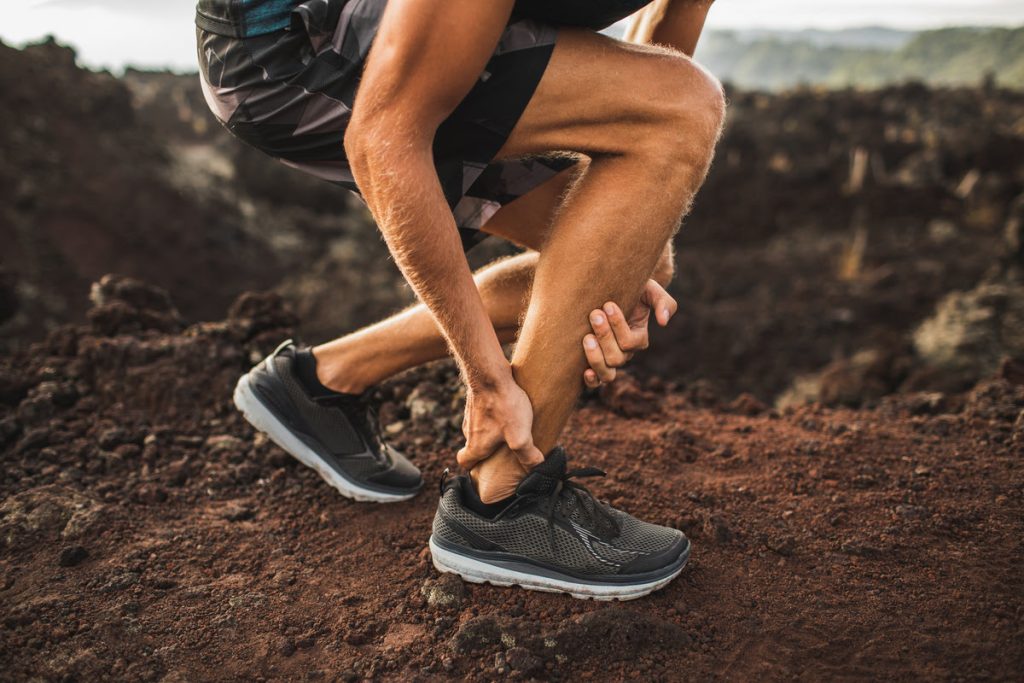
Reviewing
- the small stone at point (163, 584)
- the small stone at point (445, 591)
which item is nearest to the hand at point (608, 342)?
the small stone at point (445, 591)

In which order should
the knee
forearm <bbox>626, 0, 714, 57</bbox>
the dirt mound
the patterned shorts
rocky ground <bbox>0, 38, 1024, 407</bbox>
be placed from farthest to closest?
the dirt mound → rocky ground <bbox>0, 38, 1024, 407</bbox> → forearm <bbox>626, 0, 714, 57</bbox> → the knee → the patterned shorts

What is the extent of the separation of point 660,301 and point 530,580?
690 millimetres

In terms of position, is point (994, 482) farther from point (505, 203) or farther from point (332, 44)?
point (332, 44)

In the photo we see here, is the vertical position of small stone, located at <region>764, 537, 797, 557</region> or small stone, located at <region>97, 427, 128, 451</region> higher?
small stone, located at <region>764, 537, 797, 557</region>

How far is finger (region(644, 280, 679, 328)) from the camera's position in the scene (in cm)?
166

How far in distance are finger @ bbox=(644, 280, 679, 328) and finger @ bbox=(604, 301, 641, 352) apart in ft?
0.50

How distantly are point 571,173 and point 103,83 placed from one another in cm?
1021

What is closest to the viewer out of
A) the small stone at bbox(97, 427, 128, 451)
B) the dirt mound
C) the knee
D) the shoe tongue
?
the knee

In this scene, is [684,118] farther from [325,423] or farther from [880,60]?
[880,60]

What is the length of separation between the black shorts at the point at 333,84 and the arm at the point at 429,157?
13 cm

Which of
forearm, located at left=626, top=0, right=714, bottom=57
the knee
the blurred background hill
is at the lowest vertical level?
the blurred background hill

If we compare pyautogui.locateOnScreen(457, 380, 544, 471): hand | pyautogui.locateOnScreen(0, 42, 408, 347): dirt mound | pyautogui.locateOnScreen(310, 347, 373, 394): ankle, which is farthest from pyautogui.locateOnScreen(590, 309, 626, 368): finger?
pyautogui.locateOnScreen(0, 42, 408, 347): dirt mound

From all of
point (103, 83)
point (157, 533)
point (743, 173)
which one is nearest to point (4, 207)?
point (103, 83)

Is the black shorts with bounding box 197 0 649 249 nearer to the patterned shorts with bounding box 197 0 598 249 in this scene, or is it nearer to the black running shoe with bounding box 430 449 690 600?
the patterned shorts with bounding box 197 0 598 249
